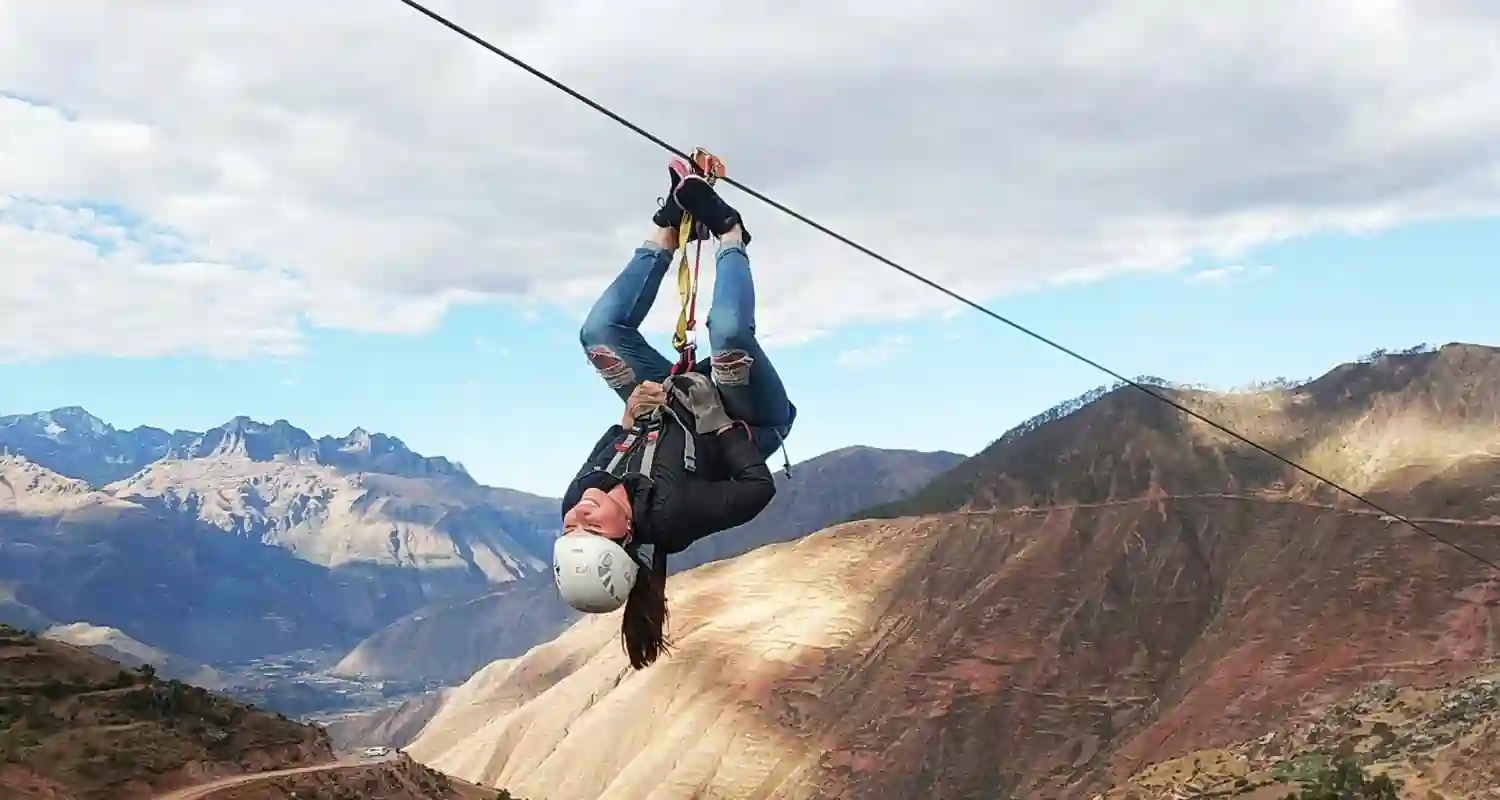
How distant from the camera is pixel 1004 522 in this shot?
324ft

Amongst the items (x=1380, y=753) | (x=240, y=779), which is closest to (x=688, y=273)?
(x=240, y=779)

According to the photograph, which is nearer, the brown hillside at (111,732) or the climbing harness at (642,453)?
the climbing harness at (642,453)

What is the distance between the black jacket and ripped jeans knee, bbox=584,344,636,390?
37cm

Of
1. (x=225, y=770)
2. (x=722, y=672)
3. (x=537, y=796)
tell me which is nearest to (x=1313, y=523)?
(x=722, y=672)

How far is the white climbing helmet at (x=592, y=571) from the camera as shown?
20.0 feet

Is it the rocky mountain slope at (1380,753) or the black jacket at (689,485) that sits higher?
the black jacket at (689,485)

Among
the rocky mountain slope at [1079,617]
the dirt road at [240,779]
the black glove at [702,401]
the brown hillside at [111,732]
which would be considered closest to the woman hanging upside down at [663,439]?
the black glove at [702,401]

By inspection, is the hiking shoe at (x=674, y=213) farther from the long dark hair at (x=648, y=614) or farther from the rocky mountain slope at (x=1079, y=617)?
the rocky mountain slope at (x=1079, y=617)

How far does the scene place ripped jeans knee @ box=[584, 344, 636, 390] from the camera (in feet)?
23.9

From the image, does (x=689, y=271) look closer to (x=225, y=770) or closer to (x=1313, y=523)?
(x=225, y=770)

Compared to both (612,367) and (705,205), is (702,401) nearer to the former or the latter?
(612,367)

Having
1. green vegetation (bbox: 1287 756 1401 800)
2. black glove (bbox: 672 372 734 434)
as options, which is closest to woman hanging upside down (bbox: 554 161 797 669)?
black glove (bbox: 672 372 734 434)

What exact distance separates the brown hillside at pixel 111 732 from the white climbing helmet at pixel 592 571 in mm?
31703

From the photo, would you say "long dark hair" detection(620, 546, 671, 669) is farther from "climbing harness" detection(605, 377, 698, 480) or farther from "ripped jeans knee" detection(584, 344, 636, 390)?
"ripped jeans knee" detection(584, 344, 636, 390)
